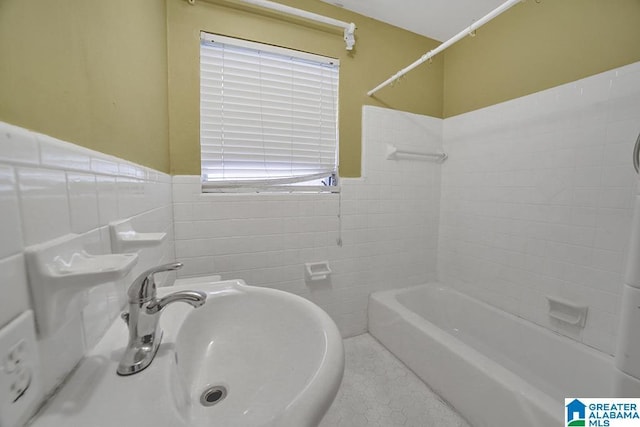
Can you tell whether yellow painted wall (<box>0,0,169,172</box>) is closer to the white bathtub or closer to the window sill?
the window sill

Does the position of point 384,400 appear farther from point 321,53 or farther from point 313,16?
point 313,16

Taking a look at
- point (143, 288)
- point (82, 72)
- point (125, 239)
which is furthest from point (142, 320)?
point (82, 72)

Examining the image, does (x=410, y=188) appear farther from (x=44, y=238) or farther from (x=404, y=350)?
(x=44, y=238)

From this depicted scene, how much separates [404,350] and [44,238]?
1.74 m

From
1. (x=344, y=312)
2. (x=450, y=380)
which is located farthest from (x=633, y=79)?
(x=344, y=312)

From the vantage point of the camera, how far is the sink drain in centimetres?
61

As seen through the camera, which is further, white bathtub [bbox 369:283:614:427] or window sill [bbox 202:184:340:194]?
window sill [bbox 202:184:340:194]

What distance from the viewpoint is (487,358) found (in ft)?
3.80

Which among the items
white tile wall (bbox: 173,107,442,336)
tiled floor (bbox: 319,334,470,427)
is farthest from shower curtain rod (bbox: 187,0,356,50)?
tiled floor (bbox: 319,334,470,427)

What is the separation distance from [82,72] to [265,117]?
1.10m

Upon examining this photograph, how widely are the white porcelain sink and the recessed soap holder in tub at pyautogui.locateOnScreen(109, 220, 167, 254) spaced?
18 centimetres

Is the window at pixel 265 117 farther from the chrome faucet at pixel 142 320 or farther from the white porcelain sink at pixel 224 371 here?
the chrome faucet at pixel 142 320

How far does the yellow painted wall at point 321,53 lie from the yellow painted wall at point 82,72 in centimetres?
35

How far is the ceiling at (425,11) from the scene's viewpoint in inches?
61.6
